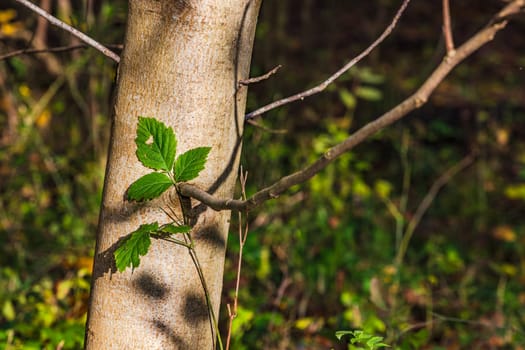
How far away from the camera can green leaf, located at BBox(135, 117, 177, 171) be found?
124cm

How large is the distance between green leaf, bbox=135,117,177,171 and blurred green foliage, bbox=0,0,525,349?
77 cm

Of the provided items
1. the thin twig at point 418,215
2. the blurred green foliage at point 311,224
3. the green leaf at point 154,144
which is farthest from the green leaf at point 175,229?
the thin twig at point 418,215

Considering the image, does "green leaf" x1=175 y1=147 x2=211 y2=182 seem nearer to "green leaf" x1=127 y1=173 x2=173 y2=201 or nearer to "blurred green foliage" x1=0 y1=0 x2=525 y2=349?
"green leaf" x1=127 y1=173 x2=173 y2=201

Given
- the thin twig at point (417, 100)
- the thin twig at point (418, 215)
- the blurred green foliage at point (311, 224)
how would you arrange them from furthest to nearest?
1. the thin twig at point (418, 215)
2. the blurred green foliage at point (311, 224)
3. the thin twig at point (417, 100)

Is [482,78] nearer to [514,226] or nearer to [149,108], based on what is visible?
[514,226]

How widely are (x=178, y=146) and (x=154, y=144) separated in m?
0.06

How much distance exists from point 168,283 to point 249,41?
54cm

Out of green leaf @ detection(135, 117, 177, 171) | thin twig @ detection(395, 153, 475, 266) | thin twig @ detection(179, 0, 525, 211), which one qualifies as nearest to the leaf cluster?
green leaf @ detection(135, 117, 177, 171)

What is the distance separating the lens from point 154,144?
4.08 ft

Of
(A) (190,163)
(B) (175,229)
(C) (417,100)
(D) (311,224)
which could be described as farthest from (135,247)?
(D) (311,224)

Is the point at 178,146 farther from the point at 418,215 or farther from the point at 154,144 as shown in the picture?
the point at 418,215

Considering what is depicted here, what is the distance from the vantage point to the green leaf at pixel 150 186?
124 centimetres

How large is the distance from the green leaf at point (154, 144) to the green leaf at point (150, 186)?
2 centimetres

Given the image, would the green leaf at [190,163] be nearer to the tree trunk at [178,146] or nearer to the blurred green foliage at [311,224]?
the tree trunk at [178,146]
